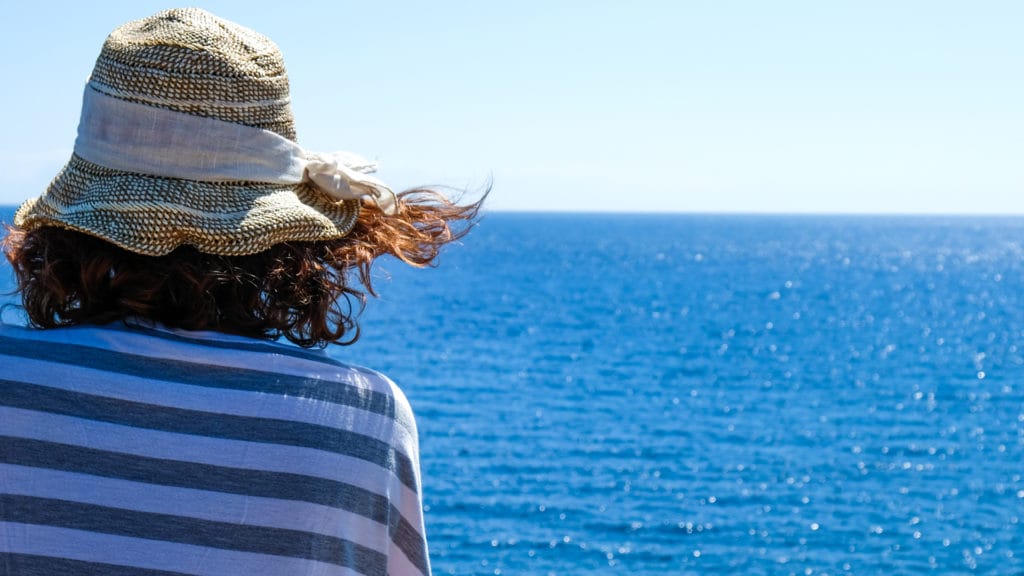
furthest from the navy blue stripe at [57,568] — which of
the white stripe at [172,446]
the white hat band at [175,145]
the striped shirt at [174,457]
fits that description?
the white hat band at [175,145]

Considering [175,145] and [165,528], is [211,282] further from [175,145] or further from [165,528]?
[165,528]

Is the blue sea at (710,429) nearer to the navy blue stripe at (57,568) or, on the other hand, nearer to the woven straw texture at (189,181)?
the woven straw texture at (189,181)

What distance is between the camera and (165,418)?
107cm

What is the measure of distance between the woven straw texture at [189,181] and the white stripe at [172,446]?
19 centimetres

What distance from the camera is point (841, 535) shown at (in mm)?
17000

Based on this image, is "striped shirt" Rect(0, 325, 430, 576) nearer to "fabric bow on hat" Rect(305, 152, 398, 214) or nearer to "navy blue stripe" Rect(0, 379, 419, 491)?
"navy blue stripe" Rect(0, 379, 419, 491)

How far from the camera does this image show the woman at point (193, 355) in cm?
107

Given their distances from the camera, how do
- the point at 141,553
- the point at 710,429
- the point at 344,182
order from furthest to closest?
the point at 710,429 → the point at 344,182 → the point at 141,553

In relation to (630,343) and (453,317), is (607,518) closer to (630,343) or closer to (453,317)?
(630,343)

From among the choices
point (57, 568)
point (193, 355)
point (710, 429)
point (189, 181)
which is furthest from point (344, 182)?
point (710, 429)

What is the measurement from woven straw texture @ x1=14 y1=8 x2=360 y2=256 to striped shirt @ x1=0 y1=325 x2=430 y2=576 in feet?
0.40

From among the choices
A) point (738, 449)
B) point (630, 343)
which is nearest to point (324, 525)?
point (738, 449)

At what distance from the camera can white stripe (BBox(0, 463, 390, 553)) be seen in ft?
3.50

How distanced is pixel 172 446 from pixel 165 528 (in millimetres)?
84
